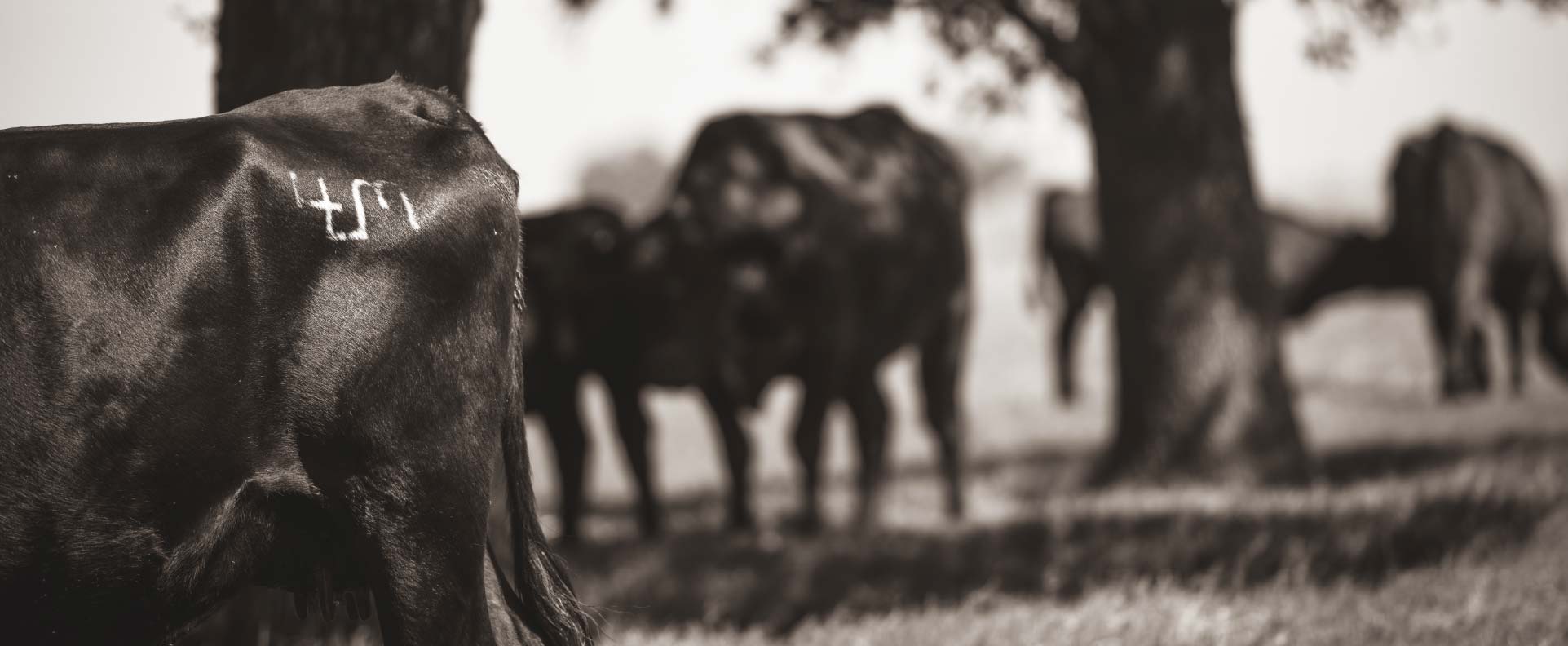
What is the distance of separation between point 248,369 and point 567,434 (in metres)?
6.52

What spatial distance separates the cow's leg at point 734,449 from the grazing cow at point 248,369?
579 centimetres

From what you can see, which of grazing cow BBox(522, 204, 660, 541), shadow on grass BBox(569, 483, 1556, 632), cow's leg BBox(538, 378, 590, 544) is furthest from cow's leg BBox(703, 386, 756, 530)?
shadow on grass BBox(569, 483, 1556, 632)

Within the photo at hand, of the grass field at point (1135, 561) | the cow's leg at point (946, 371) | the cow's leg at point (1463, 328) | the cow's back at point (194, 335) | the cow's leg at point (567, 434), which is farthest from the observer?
the cow's leg at point (1463, 328)

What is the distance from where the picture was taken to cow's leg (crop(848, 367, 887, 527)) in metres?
9.33

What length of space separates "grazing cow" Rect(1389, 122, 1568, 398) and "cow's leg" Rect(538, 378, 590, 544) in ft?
29.6

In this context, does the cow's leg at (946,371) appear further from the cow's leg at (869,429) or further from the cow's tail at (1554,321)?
the cow's tail at (1554,321)

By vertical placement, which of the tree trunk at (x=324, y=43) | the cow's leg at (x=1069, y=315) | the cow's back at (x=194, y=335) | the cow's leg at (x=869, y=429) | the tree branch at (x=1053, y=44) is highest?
the tree branch at (x=1053, y=44)

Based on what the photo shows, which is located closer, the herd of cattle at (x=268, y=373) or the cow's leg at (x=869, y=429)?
the herd of cattle at (x=268, y=373)

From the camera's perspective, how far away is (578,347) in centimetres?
949

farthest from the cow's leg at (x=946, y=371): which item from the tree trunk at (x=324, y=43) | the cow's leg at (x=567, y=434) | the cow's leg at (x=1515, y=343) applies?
the cow's leg at (x=1515, y=343)

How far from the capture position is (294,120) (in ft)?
10.9

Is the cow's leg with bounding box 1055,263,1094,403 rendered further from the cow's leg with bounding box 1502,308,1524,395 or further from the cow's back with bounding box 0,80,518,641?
the cow's back with bounding box 0,80,518,641

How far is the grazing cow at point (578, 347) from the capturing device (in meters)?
9.38

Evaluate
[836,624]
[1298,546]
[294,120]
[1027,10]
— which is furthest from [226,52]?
[1027,10]
